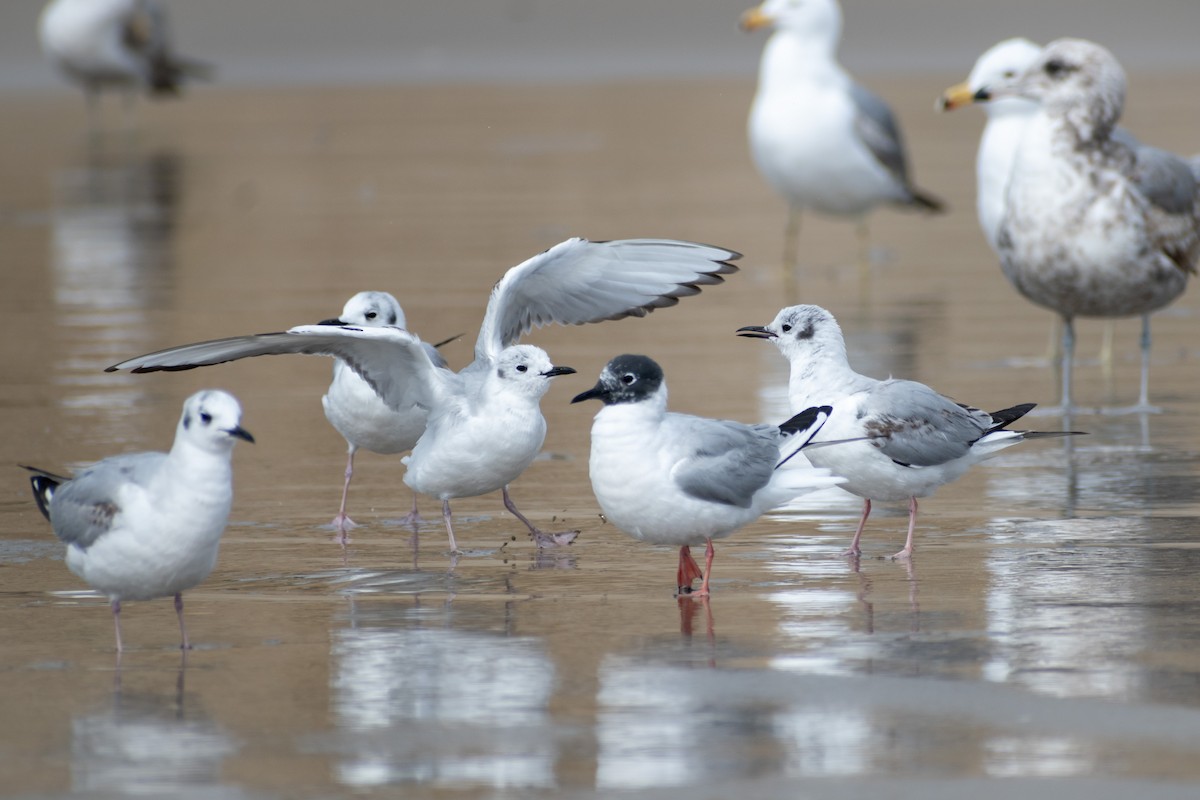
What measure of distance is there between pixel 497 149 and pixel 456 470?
670 inches

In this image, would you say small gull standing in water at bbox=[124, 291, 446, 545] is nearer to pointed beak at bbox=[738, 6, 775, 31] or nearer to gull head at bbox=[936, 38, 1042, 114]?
gull head at bbox=[936, 38, 1042, 114]

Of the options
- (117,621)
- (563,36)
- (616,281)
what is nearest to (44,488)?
(117,621)

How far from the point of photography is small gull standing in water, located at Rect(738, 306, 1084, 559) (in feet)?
22.1

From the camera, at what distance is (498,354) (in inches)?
286

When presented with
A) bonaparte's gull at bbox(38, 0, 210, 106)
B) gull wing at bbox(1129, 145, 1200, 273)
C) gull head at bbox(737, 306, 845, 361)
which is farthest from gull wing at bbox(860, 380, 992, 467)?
bonaparte's gull at bbox(38, 0, 210, 106)

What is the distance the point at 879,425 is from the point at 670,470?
95cm

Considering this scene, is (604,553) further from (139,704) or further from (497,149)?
(497,149)

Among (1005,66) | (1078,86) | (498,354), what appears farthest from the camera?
(1005,66)

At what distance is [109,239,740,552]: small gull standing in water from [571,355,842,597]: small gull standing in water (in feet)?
1.87

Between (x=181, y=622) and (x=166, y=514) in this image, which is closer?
(x=166, y=514)

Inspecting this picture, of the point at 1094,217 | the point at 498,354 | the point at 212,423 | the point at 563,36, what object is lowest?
the point at 212,423

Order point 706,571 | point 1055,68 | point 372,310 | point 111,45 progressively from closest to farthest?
point 706,571
point 372,310
point 1055,68
point 111,45

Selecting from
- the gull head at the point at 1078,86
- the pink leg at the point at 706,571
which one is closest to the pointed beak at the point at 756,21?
the gull head at the point at 1078,86

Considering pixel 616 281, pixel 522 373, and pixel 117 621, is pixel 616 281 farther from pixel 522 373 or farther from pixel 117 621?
pixel 117 621
